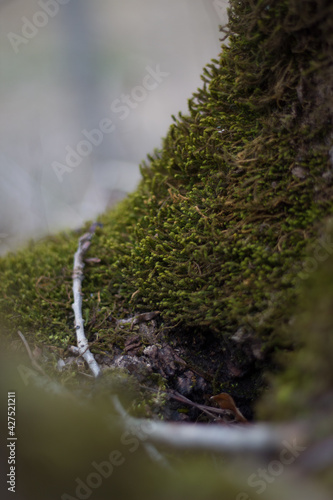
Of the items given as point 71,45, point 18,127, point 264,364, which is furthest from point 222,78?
point 71,45

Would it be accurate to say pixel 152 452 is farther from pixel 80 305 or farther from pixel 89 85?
pixel 89 85

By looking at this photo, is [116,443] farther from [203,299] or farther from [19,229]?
[19,229]

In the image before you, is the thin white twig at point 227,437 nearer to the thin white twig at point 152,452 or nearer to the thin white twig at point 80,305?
the thin white twig at point 152,452

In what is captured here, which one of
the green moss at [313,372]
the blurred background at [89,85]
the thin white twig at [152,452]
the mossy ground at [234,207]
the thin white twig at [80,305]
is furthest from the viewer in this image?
the blurred background at [89,85]

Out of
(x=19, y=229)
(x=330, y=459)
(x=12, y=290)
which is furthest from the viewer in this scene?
(x=19, y=229)

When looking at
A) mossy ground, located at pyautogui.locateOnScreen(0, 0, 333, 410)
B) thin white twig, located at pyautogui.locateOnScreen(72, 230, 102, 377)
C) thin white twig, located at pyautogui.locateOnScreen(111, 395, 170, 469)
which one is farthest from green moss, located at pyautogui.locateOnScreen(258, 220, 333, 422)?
thin white twig, located at pyautogui.locateOnScreen(72, 230, 102, 377)

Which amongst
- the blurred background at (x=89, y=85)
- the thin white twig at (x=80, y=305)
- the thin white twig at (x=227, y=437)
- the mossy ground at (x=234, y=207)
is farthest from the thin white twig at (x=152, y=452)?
the blurred background at (x=89, y=85)
